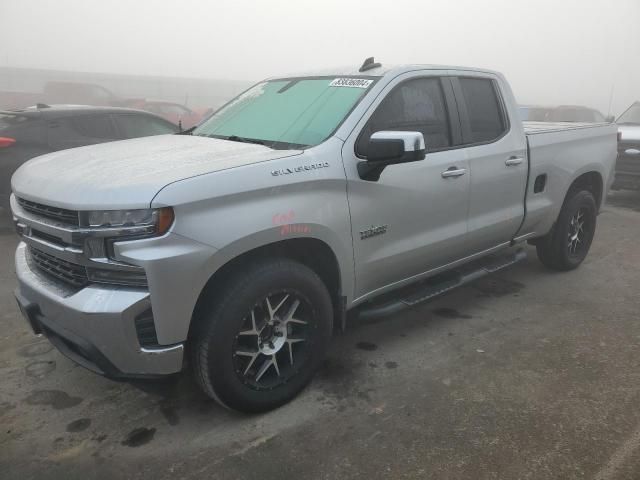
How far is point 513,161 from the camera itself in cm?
403

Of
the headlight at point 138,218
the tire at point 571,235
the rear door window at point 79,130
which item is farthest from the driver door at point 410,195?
the rear door window at point 79,130

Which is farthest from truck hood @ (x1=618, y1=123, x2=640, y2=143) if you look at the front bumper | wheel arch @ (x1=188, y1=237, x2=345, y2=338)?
the front bumper

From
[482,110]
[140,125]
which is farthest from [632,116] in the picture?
[140,125]

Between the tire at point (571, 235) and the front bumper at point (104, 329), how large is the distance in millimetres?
3809

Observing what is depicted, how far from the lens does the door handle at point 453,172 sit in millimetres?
3470

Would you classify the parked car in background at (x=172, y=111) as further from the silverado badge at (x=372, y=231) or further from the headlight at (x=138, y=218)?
the headlight at (x=138, y=218)

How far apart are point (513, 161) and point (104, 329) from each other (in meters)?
3.15

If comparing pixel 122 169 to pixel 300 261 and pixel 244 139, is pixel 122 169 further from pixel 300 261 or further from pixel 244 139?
pixel 300 261

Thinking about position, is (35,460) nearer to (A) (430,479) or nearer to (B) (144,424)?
(B) (144,424)

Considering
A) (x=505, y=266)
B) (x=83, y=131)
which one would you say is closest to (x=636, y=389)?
(x=505, y=266)

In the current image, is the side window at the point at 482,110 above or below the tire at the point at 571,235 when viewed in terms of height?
above

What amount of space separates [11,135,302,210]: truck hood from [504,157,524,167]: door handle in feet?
6.37

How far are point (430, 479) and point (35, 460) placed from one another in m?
1.86

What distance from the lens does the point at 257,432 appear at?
271cm
